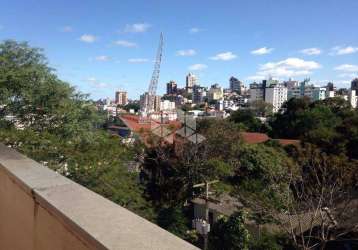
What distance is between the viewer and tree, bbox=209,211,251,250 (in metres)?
10.7

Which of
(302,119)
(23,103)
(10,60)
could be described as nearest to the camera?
(23,103)

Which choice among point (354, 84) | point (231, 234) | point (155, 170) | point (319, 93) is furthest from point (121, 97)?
point (231, 234)

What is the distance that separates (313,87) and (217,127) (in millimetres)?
103996

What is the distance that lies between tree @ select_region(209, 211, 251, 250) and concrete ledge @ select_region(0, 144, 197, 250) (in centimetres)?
936

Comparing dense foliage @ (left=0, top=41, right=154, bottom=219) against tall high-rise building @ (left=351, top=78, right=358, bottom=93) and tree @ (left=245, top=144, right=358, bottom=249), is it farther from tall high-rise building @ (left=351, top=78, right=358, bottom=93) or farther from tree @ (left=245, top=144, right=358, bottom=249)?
tall high-rise building @ (left=351, top=78, right=358, bottom=93)

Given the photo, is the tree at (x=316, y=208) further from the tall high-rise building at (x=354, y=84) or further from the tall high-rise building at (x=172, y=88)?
the tall high-rise building at (x=172, y=88)

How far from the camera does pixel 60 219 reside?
1359 millimetres

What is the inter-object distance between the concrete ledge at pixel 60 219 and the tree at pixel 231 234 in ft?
30.7

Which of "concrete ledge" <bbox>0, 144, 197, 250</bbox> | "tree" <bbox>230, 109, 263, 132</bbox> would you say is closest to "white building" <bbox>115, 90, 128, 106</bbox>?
"tree" <bbox>230, 109, 263, 132</bbox>

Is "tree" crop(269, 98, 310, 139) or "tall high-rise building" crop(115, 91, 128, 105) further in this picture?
"tall high-rise building" crop(115, 91, 128, 105)

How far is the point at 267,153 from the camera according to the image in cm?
2142

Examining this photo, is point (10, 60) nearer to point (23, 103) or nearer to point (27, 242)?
point (23, 103)

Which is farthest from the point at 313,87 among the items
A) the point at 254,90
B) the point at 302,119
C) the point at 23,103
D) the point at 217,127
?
the point at 23,103

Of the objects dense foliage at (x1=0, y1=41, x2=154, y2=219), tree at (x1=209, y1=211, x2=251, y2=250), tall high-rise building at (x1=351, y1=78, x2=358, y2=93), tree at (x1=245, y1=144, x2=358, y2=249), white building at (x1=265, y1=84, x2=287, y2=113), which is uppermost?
tall high-rise building at (x1=351, y1=78, x2=358, y2=93)
